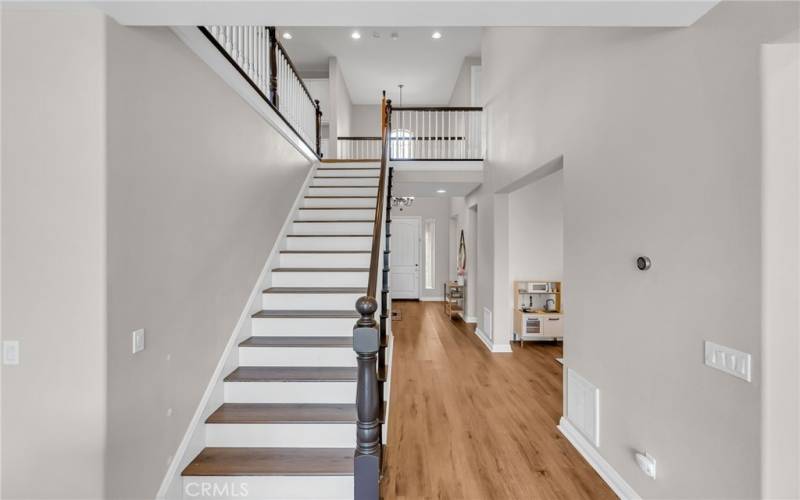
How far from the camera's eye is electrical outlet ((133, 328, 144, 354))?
5.50 feet

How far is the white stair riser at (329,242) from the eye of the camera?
393 centimetres

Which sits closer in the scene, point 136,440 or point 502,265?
point 136,440

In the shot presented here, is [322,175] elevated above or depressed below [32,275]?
above

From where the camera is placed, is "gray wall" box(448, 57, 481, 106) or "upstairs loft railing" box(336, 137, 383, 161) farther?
"upstairs loft railing" box(336, 137, 383, 161)

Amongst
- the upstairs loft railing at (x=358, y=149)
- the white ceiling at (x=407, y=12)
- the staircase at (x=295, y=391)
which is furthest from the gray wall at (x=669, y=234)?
the upstairs loft railing at (x=358, y=149)

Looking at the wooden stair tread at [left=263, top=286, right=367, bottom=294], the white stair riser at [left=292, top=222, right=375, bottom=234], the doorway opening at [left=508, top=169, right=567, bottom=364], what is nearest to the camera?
the wooden stair tread at [left=263, top=286, right=367, bottom=294]

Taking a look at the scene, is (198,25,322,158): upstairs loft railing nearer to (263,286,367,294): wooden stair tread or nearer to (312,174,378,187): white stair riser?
(312,174,378,187): white stair riser

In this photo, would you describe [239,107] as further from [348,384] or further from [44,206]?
[348,384]

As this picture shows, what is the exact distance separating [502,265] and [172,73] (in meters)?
4.26

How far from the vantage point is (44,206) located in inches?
57.7

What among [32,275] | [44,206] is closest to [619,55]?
[44,206]

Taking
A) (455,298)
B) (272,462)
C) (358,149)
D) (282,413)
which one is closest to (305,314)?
(282,413)

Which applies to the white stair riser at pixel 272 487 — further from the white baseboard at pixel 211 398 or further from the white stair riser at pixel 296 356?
the white stair riser at pixel 296 356

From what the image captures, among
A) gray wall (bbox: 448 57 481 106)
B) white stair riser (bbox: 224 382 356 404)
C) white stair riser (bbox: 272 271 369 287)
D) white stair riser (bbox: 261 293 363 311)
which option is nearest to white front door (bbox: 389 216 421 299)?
gray wall (bbox: 448 57 481 106)
